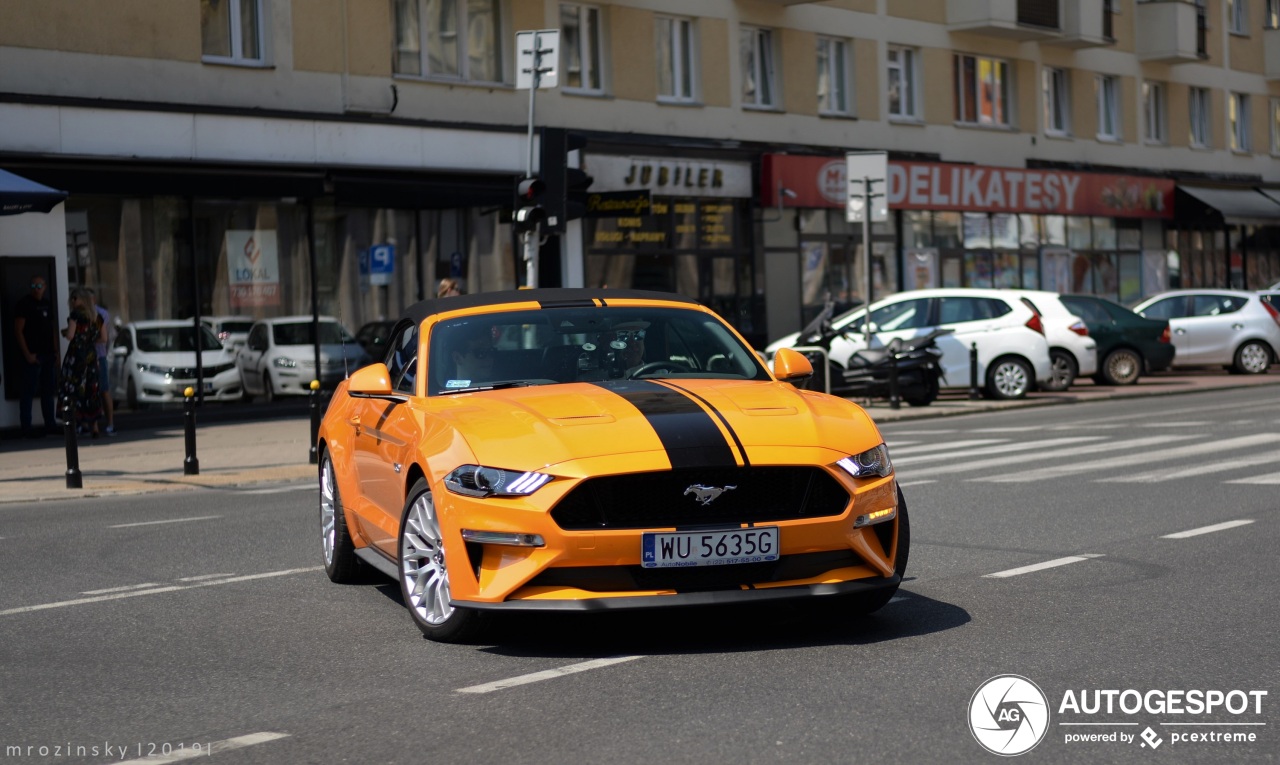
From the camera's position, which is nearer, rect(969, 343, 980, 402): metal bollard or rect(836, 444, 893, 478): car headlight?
rect(836, 444, 893, 478): car headlight

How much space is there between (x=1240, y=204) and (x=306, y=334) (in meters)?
30.6

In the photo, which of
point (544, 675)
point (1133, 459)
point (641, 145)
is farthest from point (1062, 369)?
point (544, 675)

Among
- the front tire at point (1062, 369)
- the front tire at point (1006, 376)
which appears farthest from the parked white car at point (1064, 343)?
the front tire at point (1006, 376)

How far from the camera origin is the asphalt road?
5.32 m

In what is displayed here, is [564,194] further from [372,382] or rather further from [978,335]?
[372,382]

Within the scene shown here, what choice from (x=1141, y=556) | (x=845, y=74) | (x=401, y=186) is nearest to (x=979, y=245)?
(x=845, y=74)

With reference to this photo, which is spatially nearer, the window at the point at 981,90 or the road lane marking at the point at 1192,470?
the road lane marking at the point at 1192,470

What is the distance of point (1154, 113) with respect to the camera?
151 ft

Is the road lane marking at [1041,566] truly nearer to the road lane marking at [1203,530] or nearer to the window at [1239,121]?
the road lane marking at [1203,530]

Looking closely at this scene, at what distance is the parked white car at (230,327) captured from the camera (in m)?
23.8

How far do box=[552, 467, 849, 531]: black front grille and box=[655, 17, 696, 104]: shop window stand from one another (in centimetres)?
2500

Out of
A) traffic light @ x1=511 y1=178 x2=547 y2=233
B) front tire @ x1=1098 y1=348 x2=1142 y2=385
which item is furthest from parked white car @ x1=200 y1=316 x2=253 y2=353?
front tire @ x1=1098 y1=348 x2=1142 y2=385

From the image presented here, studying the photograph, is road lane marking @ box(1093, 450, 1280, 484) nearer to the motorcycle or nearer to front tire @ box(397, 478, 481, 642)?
front tire @ box(397, 478, 481, 642)

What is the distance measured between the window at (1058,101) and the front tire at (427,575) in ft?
121
